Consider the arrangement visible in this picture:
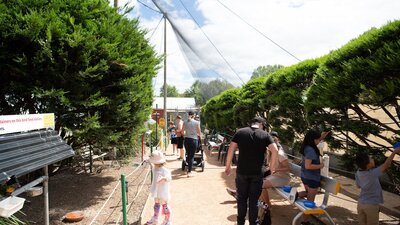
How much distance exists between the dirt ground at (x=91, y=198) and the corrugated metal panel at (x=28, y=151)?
3.55 ft

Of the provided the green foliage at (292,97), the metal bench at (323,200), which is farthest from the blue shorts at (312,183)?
the green foliage at (292,97)

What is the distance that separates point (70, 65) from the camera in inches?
214

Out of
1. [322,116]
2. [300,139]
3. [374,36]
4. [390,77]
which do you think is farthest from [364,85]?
[300,139]

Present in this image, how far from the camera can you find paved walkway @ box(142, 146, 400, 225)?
5.32 metres

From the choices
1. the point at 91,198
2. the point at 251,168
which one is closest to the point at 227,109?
the point at 91,198

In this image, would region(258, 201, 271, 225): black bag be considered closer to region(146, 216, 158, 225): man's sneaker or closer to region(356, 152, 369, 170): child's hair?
region(356, 152, 369, 170): child's hair

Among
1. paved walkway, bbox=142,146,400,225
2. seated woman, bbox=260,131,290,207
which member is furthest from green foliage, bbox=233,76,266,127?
seated woman, bbox=260,131,290,207

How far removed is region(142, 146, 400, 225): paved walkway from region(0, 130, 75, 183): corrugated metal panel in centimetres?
234

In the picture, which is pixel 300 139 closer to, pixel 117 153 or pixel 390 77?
pixel 390 77

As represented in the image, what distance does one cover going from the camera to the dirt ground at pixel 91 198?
552 centimetres

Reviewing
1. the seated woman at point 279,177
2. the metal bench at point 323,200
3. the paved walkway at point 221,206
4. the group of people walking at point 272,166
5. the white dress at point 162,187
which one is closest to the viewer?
the group of people walking at point 272,166

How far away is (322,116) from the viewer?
18.6 feet

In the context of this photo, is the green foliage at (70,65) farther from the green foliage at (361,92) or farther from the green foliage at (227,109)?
the green foliage at (227,109)

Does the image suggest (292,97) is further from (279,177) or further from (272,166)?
(272,166)
